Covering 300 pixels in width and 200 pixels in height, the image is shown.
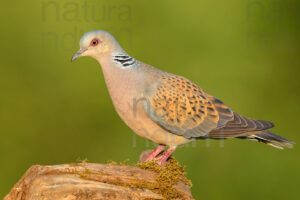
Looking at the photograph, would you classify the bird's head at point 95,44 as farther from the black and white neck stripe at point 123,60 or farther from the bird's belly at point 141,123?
the bird's belly at point 141,123

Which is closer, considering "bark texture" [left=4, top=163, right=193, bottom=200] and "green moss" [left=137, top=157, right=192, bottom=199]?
"bark texture" [left=4, top=163, right=193, bottom=200]

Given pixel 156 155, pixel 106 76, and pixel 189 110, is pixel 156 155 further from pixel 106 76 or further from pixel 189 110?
pixel 106 76

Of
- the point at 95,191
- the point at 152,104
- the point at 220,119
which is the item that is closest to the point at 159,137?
the point at 152,104

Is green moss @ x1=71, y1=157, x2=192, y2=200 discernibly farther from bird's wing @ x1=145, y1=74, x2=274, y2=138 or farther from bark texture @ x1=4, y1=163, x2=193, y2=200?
bird's wing @ x1=145, y1=74, x2=274, y2=138

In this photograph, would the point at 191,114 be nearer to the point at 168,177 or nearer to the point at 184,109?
the point at 184,109

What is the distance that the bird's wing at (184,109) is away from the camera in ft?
15.7

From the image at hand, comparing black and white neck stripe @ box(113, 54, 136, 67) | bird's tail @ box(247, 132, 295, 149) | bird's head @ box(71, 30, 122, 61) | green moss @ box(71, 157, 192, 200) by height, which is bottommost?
green moss @ box(71, 157, 192, 200)

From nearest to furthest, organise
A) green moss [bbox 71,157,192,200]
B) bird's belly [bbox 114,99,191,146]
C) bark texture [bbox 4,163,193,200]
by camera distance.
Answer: bark texture [bbox 4,163,193,200], green moss [bbox 71,157,192,200], bird's belly [bbox 114,99,191,146]

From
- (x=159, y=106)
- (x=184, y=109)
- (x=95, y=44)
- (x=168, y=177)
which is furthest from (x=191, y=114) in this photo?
(x=95, y=44)

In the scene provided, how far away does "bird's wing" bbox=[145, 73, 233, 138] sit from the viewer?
479 cm

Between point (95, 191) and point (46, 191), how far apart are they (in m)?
0.44

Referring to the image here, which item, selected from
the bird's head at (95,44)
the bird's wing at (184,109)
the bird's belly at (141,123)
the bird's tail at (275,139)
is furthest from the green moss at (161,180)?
the bird's head at (95,44)

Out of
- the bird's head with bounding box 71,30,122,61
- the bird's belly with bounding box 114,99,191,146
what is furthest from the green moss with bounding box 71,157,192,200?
the bird's head with bounding box 71,30,122,61

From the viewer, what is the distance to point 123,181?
13.5ft
